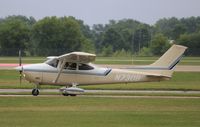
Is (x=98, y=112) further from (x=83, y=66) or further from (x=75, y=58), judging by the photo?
(x=83, y=66)

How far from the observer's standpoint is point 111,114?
67.8 feet

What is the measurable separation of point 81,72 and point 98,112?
960 centimetres

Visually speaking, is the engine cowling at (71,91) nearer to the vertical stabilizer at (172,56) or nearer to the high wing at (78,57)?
the high wing at (78,57)

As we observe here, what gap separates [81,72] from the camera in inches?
1214

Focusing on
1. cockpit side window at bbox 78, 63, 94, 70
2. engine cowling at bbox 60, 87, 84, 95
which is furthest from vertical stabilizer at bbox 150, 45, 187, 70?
engine cowling at bbox 60, 87, 84, 95

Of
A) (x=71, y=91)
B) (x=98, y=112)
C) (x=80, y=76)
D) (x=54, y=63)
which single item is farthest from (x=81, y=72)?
(x=98, y=112)

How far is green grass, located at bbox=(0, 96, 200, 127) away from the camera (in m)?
18.2

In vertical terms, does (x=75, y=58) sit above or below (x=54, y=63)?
above

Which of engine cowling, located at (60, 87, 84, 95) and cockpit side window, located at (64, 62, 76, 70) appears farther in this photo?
cockpit side window, located at (64, 62, 76, 70)

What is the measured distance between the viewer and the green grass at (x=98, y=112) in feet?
59.8

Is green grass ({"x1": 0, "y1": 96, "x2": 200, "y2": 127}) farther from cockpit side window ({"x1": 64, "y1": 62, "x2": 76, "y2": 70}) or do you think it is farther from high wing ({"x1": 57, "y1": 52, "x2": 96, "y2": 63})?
cockpit side window ({"x1": 64, "y1": 62, "x2": 76, "y2": 70})

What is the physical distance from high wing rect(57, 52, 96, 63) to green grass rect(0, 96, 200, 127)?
3255 millimetres

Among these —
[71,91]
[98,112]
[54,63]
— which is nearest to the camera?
[98,112]

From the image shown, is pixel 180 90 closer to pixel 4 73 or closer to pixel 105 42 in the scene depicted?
pixel 4 73
